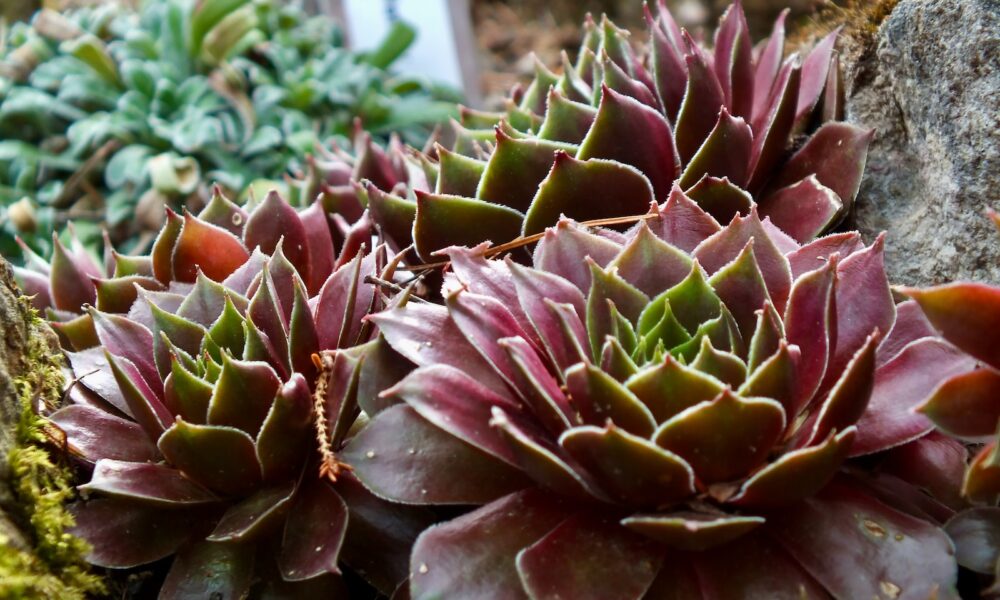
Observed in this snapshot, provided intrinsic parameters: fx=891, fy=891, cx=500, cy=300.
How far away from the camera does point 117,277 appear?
111cm

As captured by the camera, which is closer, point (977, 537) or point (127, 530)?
point (977, 537)

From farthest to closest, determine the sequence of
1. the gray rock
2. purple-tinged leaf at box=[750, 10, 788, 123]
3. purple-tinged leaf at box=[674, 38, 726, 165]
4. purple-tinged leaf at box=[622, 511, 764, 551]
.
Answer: purple-tinged leaf at box=[750, 10, 788, 123], purple-tinged leaf at box=[674, 38, 726, 165], the gray rock, purple-tinged leaf at box=[622, 511, 764, 551]

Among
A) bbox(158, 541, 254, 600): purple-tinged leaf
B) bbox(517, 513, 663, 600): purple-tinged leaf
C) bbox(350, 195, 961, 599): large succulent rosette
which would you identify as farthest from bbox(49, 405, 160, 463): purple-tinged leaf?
bbox(517, 513, 663, 600): purple-tinged leaf

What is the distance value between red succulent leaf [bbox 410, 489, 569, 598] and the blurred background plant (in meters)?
1.59

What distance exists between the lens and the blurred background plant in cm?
218

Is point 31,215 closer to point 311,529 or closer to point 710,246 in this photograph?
point 311,529

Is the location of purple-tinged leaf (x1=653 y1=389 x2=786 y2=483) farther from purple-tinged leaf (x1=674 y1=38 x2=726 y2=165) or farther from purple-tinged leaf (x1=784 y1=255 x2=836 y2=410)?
purple-tinged leaf (x1=674 y1=38 x2=726 y2=165)

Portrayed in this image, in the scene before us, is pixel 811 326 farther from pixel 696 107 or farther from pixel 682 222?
pixel 696 107

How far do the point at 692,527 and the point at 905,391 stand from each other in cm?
25

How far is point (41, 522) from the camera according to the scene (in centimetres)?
80

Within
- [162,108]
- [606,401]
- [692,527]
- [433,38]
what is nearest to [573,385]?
[606,401]

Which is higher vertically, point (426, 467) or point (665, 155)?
point (665, 155)

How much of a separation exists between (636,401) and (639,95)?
49cm

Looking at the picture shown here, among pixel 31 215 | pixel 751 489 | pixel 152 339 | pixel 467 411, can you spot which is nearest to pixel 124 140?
pixel 31 215
